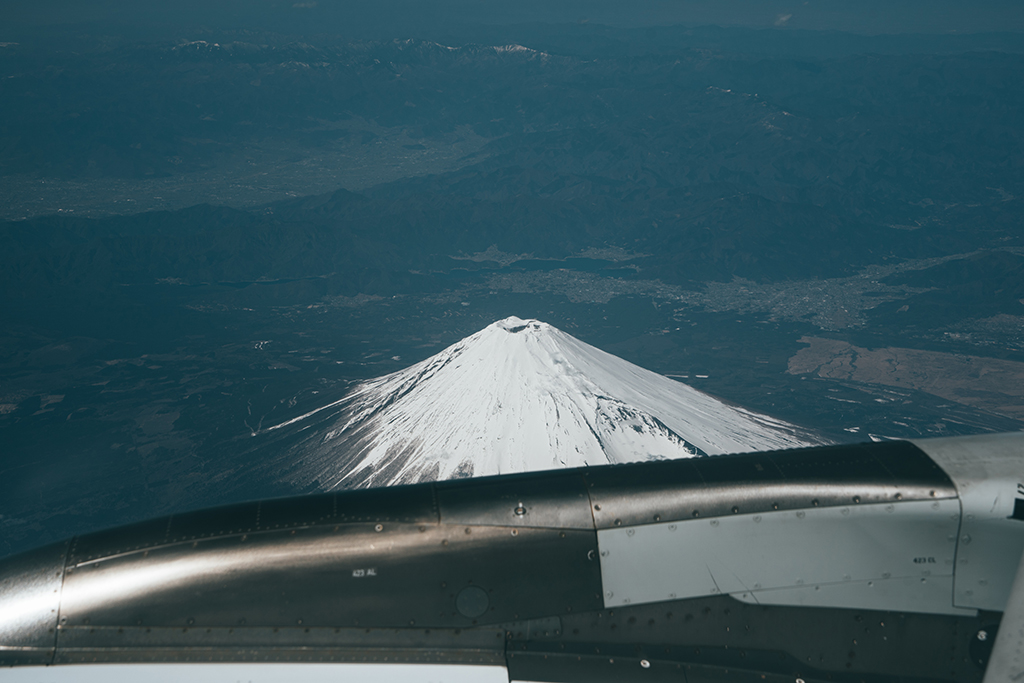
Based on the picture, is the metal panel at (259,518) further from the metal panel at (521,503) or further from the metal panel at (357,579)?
the metal panel at (521,503)

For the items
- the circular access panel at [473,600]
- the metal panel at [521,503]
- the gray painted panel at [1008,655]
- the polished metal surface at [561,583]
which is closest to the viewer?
the gray painted panel at [1008,655]

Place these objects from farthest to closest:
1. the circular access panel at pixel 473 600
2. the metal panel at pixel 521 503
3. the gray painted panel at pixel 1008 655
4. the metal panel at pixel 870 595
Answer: the metal panel at pixel 521 503 < the metal panel at pixel 870 595 < the circular access panel at pixel 473 600 < the gray painted panel at pixel 1008 655

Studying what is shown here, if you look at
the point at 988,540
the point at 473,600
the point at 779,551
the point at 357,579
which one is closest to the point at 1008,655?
the point at 779,551

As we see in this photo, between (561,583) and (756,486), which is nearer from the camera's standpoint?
(561,583)

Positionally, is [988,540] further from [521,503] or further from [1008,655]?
[521,503]

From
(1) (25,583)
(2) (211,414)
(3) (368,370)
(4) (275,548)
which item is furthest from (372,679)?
(3) (368,370)

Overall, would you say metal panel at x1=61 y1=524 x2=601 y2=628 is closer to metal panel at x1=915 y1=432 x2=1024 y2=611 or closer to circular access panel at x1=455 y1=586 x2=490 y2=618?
circular access panel at x1=455 y1=586 x2=490 y2=618

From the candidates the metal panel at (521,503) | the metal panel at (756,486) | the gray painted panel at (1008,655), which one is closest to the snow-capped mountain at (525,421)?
the metal panel at (756,486)
